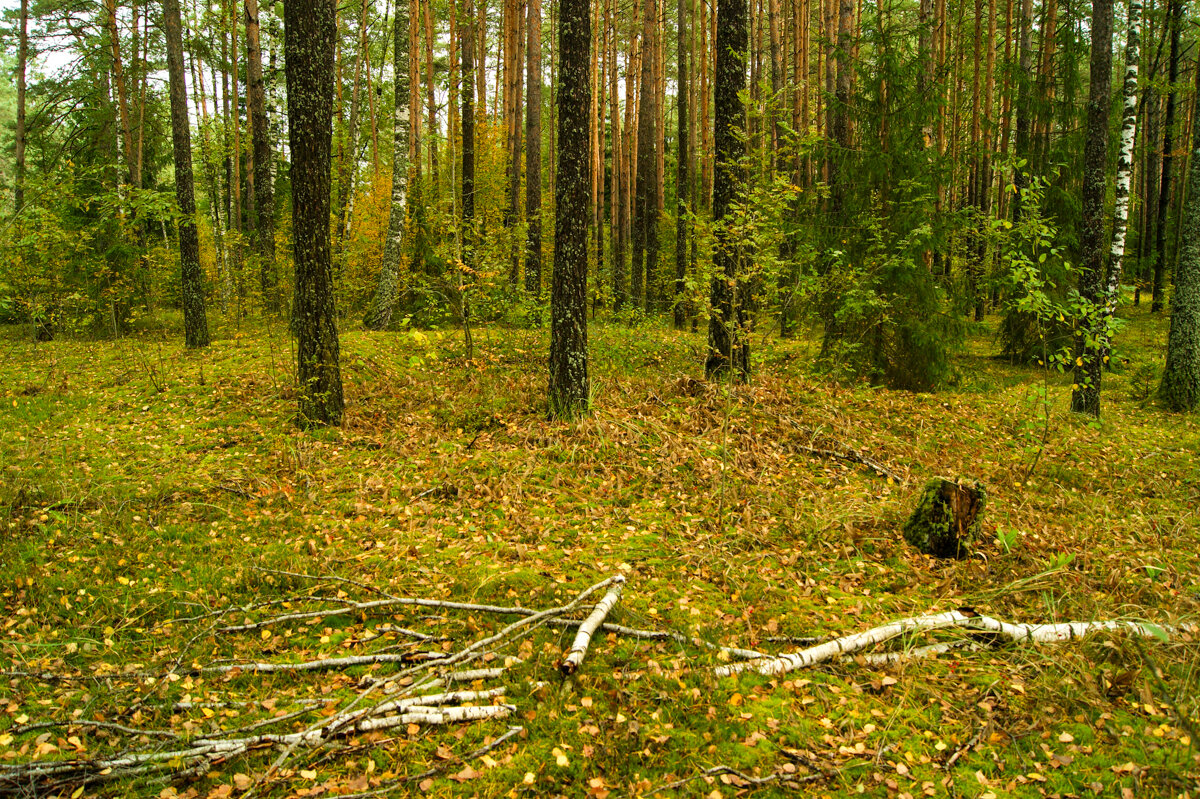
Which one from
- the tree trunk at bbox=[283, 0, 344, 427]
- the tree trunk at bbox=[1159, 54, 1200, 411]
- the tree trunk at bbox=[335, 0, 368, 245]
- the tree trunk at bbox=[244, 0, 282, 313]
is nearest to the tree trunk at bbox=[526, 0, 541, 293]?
the tree trunk at bbox=[335, 0, 368, 245]

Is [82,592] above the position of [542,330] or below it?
below

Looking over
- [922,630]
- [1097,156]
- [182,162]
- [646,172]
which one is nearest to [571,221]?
[922,630]

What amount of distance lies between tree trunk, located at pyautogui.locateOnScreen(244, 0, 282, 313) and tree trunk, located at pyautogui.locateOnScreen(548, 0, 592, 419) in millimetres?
8441

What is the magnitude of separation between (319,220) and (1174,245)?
25791 mm

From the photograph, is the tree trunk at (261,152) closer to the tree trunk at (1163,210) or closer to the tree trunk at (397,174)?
the tree trunk at (397,174)

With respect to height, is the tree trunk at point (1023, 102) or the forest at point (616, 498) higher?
the tree trunk at point (1023, 102)

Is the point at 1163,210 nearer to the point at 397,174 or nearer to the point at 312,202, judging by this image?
the point at 397,174

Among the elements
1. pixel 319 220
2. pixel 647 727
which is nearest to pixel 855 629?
Result: pixel 647 727

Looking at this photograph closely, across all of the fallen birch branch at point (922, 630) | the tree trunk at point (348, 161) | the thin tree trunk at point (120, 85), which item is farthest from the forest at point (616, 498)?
the thin tree trunk at point (120, 85)

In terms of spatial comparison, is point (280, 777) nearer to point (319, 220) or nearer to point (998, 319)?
point (319, 220)

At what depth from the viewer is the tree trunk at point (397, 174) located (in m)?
11.4

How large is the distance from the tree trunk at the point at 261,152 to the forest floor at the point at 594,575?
497cm

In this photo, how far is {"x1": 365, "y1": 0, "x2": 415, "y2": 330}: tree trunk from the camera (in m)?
11.4

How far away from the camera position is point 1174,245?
20594 millimetres
